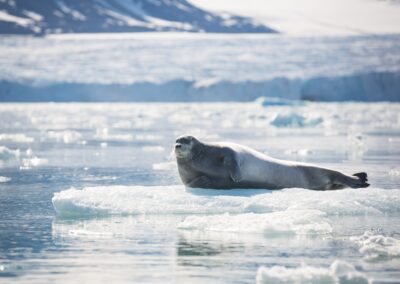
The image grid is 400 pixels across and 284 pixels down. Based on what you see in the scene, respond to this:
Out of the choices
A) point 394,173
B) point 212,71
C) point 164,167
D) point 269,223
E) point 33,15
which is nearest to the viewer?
point 269,223

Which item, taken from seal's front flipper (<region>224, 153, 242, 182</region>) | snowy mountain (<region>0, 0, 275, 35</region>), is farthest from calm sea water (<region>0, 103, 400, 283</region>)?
snowy mountain (<region>0, 0, 275, 35</region>)

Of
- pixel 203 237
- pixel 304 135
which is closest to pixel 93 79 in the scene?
pixel 304 135

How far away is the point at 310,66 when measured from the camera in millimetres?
40719

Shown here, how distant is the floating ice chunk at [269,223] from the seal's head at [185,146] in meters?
1.25

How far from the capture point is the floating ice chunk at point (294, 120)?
2228 cm

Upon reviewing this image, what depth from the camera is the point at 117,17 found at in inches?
2987

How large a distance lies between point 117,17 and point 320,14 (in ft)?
64.8

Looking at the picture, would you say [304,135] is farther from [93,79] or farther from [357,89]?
[93,79]

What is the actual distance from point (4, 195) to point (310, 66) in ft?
111

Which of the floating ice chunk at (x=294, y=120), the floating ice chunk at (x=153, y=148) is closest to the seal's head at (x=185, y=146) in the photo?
the floating ice chunk at (x=153, y=148)

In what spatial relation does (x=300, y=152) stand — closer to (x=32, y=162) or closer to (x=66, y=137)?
(x=32, y=162)

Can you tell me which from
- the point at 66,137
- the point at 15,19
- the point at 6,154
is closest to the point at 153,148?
the point at 6,154

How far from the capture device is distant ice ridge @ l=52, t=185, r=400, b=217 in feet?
20.9

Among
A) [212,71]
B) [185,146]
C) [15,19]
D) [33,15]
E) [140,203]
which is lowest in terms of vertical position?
[140,203]
